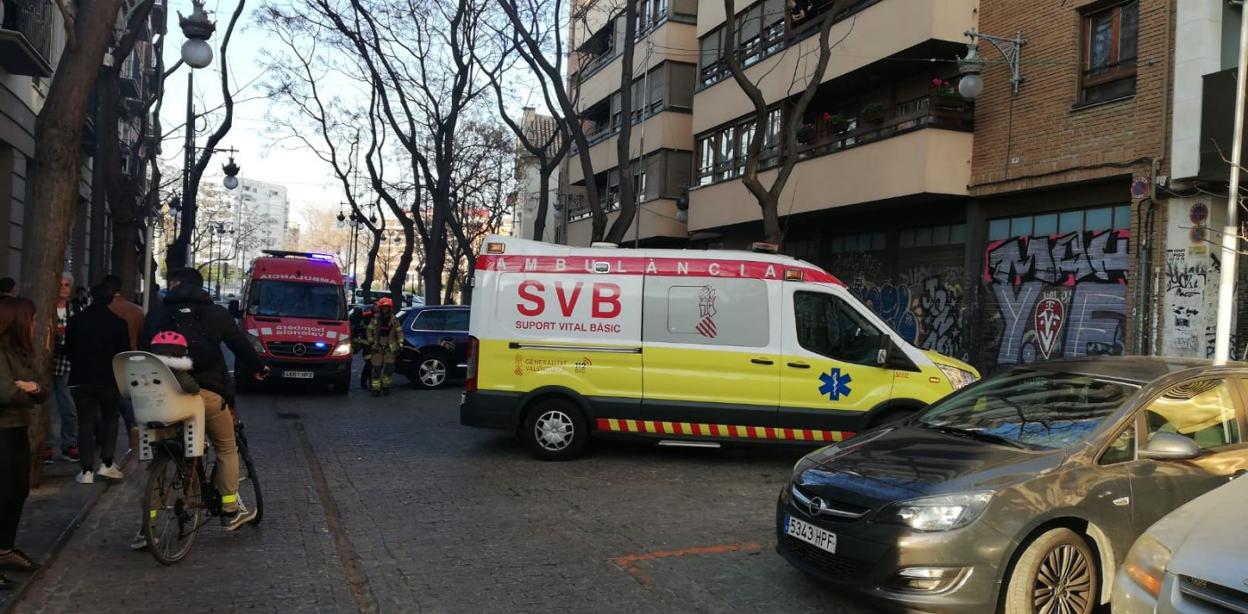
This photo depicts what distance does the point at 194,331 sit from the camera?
5957 mm

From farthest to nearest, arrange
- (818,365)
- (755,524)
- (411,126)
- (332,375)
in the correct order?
(411,126) < (332,375) < (818,365) < (755,524)

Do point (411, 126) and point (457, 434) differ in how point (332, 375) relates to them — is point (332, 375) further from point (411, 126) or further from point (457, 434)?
point (411, 126)

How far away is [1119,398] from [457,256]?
46.0m

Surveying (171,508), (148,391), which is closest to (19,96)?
(148,391)

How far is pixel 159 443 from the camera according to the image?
5.60 metres

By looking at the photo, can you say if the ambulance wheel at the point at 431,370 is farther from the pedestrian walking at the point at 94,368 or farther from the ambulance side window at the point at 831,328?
the ambulance side window at the point at 831,328

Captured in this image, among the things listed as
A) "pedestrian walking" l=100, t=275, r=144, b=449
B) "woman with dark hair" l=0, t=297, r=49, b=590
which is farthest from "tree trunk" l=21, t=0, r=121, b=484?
"woman with dark hair" l=0, t=297, r=49, b=590

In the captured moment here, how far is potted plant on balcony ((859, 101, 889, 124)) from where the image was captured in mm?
18438

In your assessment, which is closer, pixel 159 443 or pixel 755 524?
pixel 159 443

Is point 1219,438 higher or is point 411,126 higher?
point 411,126

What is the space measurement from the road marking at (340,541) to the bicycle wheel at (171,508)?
0.91m

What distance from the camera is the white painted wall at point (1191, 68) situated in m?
12.7

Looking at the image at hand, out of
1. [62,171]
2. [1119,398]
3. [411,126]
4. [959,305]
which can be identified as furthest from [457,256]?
[1119,398]

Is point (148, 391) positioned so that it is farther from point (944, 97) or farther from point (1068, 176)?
point (944, 97)
